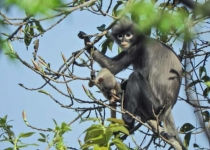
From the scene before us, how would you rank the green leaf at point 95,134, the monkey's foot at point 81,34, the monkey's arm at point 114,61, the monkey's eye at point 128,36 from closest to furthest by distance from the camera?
the green leaf at point 95,134, the monkey's foot at point 81,34, the monkey's arm at point 114,61, the monkey's eye at point 128,36

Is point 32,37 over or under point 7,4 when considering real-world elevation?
over

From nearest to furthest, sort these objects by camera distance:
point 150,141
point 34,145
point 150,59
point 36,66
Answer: point 34,145 → point 36,66 → point 150,141 → point 150,59

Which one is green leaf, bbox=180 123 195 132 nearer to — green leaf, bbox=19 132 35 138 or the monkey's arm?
the monkey's arm

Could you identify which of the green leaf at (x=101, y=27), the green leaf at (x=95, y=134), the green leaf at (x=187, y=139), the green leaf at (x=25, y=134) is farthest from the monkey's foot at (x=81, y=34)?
the green leaf at (x=95, y=134)

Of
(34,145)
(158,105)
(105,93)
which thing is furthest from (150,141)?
(34,145)

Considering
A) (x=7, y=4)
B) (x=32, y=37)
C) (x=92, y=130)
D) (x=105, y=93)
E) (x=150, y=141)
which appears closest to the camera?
(x=7, y=4)

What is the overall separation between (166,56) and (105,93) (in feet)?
3.51

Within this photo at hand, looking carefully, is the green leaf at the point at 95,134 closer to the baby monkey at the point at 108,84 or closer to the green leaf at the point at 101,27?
the green leaf at the point at 101,27

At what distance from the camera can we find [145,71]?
20.9ft

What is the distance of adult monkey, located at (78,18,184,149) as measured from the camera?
5.93m

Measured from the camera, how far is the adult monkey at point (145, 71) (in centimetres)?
593

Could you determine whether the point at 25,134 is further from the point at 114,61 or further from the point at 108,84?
the point at 114,61

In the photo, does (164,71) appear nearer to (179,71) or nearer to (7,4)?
(179,71)

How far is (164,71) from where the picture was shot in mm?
6109
